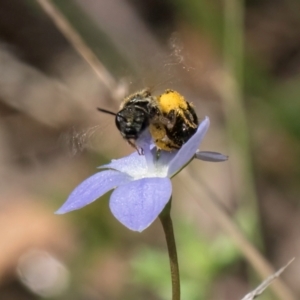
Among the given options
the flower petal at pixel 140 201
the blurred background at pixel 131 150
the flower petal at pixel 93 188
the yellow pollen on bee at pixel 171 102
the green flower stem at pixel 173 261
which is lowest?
the green flower stem at pixel 173 261

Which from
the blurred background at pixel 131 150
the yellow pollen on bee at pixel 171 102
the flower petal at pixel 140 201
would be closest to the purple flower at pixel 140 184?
the flower petal at pixel 140 201

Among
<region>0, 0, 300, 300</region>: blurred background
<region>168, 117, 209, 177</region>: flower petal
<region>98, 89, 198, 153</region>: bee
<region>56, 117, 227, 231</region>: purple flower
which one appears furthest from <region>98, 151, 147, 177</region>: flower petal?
<region>0, 0, 300, 300</region>: blurred background

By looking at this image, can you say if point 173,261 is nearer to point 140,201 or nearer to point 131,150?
point 140,201

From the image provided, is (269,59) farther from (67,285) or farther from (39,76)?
(67,285)

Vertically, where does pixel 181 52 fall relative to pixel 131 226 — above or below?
above

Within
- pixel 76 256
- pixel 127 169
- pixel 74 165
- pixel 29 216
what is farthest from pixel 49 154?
pixel 127 169

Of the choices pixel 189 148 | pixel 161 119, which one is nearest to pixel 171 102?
pixel 161 119

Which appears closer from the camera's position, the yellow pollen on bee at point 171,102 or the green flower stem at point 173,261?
the green flower stem at point 173,261

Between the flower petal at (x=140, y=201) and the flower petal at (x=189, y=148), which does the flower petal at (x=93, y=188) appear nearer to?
the flower petal at (x=140, y=201)

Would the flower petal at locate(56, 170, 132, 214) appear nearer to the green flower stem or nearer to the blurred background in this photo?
the green flower stem
